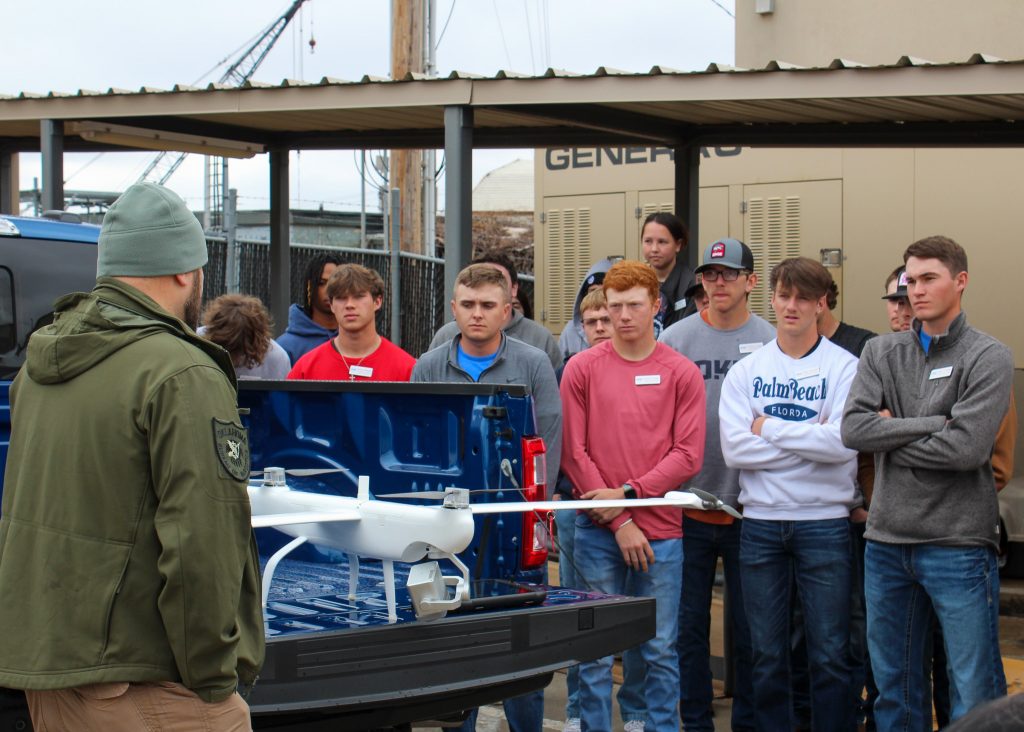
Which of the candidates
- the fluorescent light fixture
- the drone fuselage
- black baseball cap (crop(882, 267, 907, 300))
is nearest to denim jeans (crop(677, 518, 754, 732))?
black baseball cap (crop(882, 267, 907, 300))

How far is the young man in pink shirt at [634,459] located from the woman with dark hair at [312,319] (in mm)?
2063

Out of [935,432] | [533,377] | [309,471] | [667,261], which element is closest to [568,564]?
[533,377]

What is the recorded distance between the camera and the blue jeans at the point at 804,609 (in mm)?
5441

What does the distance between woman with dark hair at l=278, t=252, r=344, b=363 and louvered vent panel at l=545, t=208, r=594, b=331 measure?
510 centimetres

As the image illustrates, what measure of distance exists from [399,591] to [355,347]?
5.81 ft

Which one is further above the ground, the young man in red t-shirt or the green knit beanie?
the green knit beanie

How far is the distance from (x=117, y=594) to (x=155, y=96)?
6.46m

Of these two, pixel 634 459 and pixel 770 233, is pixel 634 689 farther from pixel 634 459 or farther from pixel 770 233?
pixel 770 233

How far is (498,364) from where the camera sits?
18.1 ft

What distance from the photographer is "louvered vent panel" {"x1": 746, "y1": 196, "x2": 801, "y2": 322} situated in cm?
1079

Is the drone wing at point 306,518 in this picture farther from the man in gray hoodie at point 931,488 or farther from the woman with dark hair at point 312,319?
the woman with dark hair at point 312,319

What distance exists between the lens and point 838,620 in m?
5.45

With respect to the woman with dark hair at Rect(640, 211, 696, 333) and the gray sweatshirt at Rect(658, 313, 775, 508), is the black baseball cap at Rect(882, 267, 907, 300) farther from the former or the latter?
the woman with dark hair at Rect(640, 211, 696, 333)

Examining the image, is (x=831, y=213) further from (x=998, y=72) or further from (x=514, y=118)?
(x=998, y=72)
